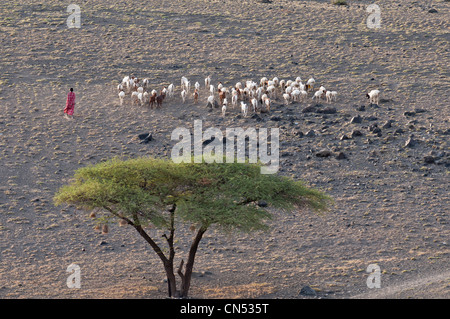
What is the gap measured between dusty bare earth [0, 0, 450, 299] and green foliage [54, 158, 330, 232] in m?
2.08

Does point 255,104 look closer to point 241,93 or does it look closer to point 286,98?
point 241,93

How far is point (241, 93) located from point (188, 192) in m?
12.3

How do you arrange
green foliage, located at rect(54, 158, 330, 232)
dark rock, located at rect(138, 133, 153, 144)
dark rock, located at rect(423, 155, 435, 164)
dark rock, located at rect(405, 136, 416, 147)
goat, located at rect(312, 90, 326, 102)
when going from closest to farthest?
green foliage, located at rect(54, 158, 330, 232) < dark rock, located at rect(423, 155, 435, 164) < dark rock, located at rect(405, 136, 416, 147) < dark rock, located at rect(138, 133, 153, 144) < goat, located at rect(312, 90, 326, 102)

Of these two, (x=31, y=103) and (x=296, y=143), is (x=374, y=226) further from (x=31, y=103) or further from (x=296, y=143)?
(x=31, y=103)

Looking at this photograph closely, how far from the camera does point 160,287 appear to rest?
61.9 feet

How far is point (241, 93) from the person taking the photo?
29.4 meters

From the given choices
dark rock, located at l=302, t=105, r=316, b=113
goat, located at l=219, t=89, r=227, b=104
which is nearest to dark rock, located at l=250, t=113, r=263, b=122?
goat, located at l=219, t=89, r=227, b=104

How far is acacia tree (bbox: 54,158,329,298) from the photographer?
16.9 meters

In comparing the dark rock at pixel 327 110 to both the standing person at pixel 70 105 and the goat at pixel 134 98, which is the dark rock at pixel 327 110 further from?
the standing person at pixel 70 105

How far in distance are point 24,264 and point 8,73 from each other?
14.5 m

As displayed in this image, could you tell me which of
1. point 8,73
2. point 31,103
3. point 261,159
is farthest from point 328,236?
point 8,73

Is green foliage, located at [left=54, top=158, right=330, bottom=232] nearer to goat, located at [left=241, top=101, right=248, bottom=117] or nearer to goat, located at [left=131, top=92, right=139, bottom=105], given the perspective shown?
goat, located at [left=241, top=101, right=248, bottom=117]

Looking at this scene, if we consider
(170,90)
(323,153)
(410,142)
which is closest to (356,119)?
(410,142)

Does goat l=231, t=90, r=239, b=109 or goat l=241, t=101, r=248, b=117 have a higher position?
goat l=231, t=90, r=239, b=109
